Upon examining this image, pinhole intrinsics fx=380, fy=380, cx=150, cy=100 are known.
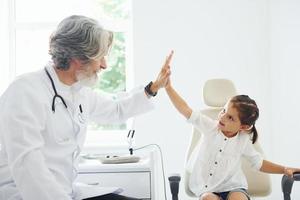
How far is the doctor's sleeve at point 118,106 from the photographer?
1901 millimetres

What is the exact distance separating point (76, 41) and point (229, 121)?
92cm

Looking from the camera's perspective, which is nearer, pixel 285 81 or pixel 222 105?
pixel 222 105

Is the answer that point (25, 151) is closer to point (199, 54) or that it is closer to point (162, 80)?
point (162, 80)

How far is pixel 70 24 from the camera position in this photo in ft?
4.98

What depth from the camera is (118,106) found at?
1946 millimetres

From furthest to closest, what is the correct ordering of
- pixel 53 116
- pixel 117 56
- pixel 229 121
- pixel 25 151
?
pixel 117 56 → pixel 229 121 → pixel 53 116 → pixel 25 151

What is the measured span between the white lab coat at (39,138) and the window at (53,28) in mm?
1502

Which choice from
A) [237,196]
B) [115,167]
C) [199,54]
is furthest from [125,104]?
[199,54]

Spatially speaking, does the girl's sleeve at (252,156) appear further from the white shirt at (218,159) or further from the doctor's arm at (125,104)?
the doctor's arm at (125,104)

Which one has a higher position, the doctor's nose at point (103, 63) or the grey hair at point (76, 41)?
the grey hair at point (76, 41)

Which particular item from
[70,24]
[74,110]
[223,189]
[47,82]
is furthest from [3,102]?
[223,189]

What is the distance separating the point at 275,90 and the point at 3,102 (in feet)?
6.61

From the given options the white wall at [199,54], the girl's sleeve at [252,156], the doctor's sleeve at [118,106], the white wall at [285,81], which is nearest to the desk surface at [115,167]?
the doctor's sleeve at [118,106]

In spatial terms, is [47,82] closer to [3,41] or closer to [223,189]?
[223,189]
